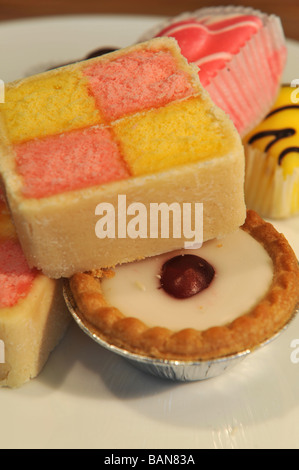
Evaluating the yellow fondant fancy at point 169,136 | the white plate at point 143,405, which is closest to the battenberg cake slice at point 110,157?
the yellow fondant fancy at point 169,136

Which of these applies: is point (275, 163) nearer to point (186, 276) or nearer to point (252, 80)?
point (252, 80)

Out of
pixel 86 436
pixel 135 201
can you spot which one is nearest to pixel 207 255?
pixel 135 201

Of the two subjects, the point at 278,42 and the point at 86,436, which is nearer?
the point at 86,436

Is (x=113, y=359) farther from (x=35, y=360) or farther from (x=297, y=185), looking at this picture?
(x=297, y=185)

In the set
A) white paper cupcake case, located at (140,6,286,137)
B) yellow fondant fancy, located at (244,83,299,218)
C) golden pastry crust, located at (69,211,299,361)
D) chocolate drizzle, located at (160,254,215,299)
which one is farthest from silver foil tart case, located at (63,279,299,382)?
white paper cupcake case, located at (140,6,286,137)

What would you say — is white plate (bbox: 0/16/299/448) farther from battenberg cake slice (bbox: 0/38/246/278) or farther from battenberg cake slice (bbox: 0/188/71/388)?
battenberg cake slice (bbox: 0/38/246/278)
